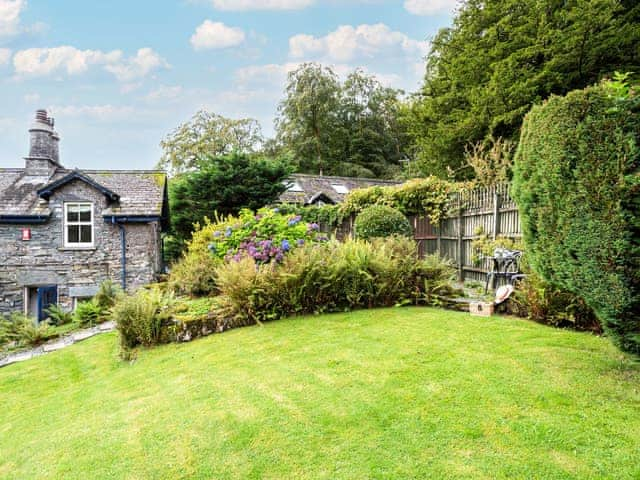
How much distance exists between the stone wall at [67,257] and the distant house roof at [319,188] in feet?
30.5

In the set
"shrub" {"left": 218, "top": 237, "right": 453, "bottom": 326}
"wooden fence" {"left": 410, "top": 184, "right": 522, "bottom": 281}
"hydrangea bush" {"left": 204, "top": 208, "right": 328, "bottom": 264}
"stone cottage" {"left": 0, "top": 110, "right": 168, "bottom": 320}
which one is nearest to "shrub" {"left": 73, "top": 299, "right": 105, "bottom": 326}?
"stone cottage" {"left": 0, "top": 110, "right": 168, "bottom": 320}

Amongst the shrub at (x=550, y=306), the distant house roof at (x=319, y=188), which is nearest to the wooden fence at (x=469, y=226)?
the shrub at (x=550, y=306)

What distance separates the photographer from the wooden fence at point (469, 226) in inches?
286

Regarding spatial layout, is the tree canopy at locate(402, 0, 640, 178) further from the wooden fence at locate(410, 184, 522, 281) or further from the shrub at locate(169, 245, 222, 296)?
the shrub at locate(169, 245, 222, 296)

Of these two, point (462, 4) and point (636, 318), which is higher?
point (462, 4)

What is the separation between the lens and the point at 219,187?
15.4m

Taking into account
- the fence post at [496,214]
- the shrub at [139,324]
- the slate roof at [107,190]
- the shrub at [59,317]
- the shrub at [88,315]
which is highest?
the slate roof at [107,190]

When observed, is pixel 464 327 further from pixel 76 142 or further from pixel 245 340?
pixel 76 142

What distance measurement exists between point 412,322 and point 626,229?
2.86 metres

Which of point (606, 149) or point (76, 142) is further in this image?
point (76, 142)

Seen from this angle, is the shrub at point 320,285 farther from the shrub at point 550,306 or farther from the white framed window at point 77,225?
the white framed window at point 77,225

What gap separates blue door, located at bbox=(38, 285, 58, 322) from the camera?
12.2 meters

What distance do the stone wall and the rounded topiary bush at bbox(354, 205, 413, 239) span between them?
7.71 meters

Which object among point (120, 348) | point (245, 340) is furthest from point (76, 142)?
point (245, 340)
